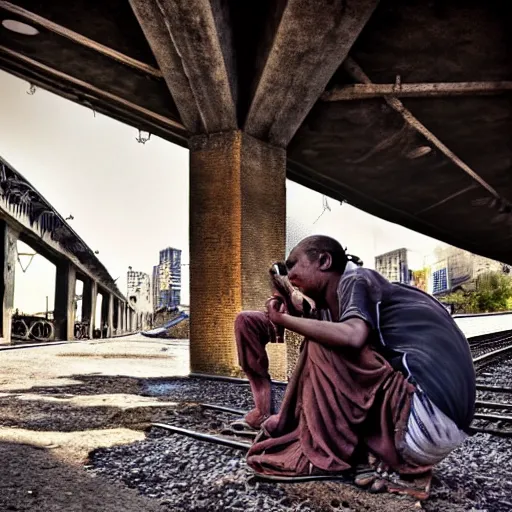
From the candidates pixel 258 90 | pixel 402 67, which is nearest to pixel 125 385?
pixel 258 90

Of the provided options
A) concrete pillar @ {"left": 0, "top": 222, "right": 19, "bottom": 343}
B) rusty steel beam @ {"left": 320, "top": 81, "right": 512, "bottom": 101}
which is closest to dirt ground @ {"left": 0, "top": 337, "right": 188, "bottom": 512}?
rusty steel beam @ {"left": 320, "top": 81, "right": 512, "bottom": 101}

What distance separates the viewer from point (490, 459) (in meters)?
3.56

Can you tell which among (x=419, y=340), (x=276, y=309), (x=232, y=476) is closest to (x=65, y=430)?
(x=232, y=476)

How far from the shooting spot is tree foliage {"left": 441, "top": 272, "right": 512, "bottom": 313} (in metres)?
27.8

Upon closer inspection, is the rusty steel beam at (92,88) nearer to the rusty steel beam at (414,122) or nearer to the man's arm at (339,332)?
the rusty steel beam at (414,122)

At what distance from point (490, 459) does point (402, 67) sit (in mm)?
5641

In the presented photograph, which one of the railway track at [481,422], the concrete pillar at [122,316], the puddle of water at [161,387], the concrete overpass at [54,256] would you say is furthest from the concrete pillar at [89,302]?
the railway track at [481,422]

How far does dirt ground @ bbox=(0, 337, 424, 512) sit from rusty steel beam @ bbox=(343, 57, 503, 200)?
5.15 meters

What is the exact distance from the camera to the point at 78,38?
696 cm

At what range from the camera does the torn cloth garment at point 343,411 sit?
2541 mm

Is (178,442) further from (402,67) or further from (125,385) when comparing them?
(402,67)

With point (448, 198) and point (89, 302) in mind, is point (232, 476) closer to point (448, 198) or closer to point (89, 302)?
point (448, 198)

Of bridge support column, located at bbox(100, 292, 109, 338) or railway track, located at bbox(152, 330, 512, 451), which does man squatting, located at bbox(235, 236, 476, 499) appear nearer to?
railway track, located at bbox(152, 330, 512, 451)

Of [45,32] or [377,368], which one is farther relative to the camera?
[45,32]
